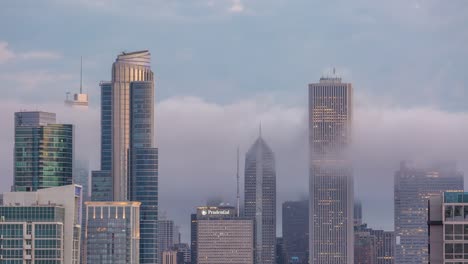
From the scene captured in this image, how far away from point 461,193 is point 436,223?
3477 mm

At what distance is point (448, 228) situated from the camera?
548 ft

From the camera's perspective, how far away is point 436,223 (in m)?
168

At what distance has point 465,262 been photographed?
166375mm

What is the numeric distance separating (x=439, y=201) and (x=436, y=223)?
191cm

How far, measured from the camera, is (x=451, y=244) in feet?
546

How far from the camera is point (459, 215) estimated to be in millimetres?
167625

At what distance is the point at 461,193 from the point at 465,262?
252 inches

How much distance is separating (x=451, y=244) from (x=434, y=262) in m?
2.56

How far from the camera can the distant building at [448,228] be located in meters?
166

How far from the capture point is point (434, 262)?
16788cm

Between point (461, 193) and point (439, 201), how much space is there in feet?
7.27

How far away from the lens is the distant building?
166m

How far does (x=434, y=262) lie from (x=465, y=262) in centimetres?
290
